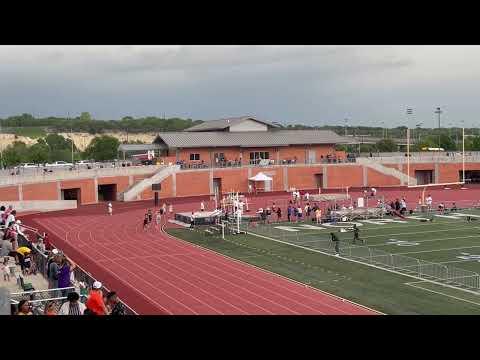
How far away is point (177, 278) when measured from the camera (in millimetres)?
25125

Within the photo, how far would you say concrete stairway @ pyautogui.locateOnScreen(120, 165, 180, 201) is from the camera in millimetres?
56784

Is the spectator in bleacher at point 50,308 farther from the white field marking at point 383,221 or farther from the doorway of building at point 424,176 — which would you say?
the doorway of building at point 424,176

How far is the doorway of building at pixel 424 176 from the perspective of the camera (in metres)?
70.7

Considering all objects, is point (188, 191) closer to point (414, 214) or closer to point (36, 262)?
point (414, 214)

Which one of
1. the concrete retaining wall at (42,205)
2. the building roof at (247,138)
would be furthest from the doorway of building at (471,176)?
the concrete retaining wall at (42,205)

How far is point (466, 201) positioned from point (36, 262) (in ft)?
133

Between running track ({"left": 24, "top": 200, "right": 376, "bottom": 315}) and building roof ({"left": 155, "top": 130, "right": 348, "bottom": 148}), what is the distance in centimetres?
2759

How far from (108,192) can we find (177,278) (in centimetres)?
3747

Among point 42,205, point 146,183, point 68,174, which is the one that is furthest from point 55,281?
point 146,183

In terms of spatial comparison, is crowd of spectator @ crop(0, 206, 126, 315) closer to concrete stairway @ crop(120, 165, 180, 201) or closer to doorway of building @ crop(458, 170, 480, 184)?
concrete stairway @ crop(120, 165, 180, 201)

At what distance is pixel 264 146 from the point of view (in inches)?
2739

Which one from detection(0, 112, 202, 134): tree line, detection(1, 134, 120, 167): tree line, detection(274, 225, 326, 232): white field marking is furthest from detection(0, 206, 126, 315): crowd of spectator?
detection(0, 112, 202, 134): tree line
